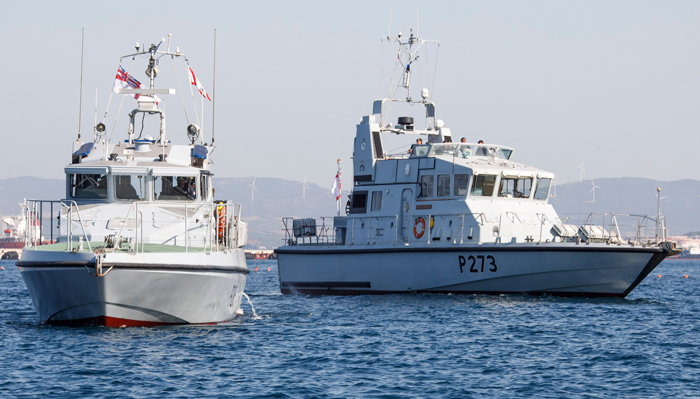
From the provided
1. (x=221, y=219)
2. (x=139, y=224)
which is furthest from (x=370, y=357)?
(x=139, y=224)

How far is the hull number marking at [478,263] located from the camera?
26156mm

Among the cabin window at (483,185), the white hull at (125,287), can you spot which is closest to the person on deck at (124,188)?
the white hull at (125,287)

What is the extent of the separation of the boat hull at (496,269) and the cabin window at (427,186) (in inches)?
84.9

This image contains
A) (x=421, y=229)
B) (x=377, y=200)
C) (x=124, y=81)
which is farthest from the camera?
(x=377, y=200)

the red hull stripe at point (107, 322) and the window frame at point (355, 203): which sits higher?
the window frame at point (355, 203)

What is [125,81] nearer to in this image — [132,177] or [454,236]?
[132,177]

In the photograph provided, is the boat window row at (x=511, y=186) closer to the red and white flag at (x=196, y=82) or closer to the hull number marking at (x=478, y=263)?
the hull number marking at (x=478, y=263)

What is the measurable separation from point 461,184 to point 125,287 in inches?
562

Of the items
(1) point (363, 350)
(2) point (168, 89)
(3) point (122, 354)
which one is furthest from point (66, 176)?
(1) point (363, 350)

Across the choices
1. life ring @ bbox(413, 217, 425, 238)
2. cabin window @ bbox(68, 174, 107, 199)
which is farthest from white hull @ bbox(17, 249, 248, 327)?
life ring @ bbox(413, 217, 425, 238)

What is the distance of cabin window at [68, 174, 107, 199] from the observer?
61.4 ft

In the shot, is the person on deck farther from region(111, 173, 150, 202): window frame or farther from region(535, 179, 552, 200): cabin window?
region(535, 179, 552, 200): cabin window

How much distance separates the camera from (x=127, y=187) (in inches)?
735

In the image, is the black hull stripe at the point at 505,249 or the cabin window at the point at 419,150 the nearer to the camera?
the black hull stripe at the point at 505,249
